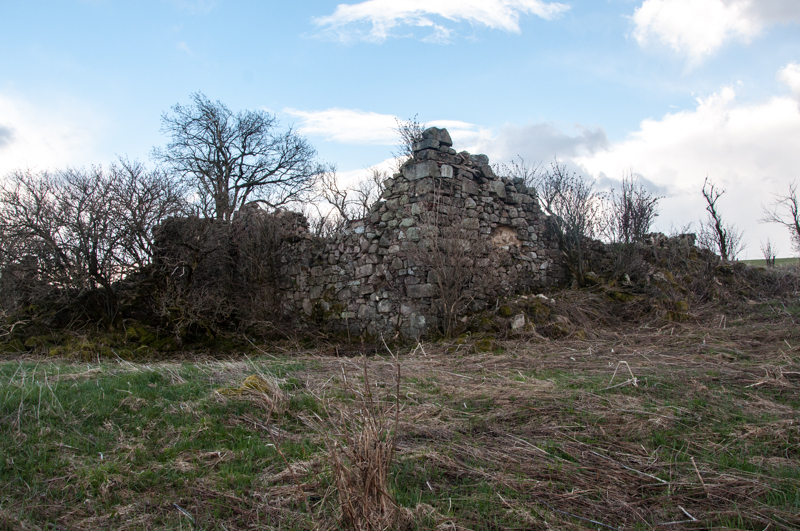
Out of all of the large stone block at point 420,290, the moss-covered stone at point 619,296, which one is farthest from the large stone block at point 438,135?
the moss-covered stone at point 619,296

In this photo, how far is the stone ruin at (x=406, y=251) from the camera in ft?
29.6

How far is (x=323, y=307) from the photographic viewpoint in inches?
419

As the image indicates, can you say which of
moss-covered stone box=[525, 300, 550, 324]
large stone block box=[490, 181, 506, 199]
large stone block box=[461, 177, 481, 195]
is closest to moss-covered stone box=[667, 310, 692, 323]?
moss-covered stone box=[525, 300, 550, 324]

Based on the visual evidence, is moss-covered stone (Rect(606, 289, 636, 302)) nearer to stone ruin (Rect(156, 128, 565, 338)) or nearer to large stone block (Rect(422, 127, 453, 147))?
stone ruin (Rect(156, 128, 565, 338))

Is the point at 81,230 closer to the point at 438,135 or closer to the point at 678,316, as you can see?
the point at 438,135

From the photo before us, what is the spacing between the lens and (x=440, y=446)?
363cm

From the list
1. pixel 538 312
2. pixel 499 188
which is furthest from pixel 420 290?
pixel 499 188

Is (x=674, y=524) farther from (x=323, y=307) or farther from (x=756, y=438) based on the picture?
(x=323, y=307)

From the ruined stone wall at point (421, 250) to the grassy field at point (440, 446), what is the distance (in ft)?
10.2

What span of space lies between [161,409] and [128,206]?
6.30m

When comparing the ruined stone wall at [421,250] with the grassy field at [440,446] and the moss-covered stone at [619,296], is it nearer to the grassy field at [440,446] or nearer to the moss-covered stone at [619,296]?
the moss-covered stone at [619,296]

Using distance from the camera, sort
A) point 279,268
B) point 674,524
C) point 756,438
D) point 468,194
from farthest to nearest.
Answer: point 279,268 → point 468,194 → point 756,438 → point 674,524

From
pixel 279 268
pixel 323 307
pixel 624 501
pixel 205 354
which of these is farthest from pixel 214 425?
pixel 279 268

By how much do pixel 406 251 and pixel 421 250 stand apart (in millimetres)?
353
